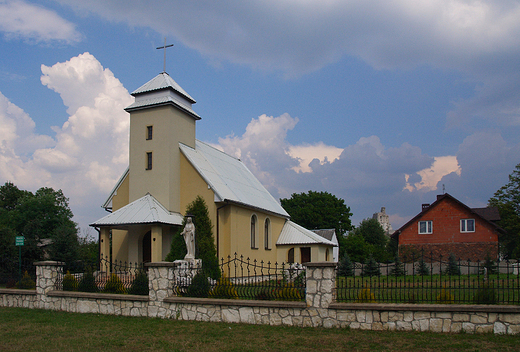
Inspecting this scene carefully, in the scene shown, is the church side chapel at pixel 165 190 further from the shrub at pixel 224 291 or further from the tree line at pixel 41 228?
the shrub at pixel 224 291

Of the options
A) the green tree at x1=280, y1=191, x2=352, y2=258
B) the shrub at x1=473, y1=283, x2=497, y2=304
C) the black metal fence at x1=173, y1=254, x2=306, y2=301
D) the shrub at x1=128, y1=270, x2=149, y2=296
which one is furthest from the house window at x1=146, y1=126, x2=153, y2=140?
the green tree at x1=280, y1=191, x2=352, y2=258

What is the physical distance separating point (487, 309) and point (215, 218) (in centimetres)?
1468

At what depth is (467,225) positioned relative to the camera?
35250mm

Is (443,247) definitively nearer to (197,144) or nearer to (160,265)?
(197,144)

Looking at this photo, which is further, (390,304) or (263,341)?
(390,304)

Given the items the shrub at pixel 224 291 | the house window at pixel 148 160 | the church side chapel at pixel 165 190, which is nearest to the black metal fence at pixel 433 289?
the shrub at pixel 224 291

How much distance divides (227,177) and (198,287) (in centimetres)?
1380

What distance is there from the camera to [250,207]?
2370 cm

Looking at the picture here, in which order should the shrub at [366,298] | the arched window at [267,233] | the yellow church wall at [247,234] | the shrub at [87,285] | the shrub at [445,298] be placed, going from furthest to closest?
the arched window at [267,233] < the yellow church wall at [247,234] < the shrub at [87,285] < the shrub at [366,298] < the shrub at [445,298]

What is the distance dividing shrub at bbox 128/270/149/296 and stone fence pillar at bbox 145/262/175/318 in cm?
115

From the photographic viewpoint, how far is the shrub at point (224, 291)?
36.7ft

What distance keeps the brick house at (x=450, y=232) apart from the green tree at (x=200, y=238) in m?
21.5

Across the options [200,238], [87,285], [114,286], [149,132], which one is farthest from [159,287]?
[149,132]

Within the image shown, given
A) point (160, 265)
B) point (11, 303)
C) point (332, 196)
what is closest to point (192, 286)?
point (160, 265)
